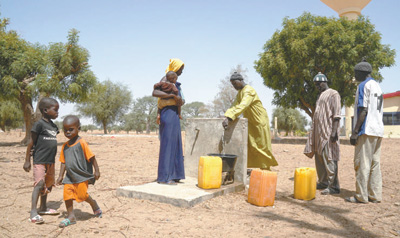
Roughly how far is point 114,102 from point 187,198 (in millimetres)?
41597

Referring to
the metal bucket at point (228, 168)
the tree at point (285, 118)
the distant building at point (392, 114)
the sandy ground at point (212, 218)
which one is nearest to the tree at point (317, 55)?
the distant building at point (392, 114)

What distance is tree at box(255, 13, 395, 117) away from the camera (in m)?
20.1

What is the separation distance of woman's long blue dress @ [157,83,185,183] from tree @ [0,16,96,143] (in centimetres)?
1271

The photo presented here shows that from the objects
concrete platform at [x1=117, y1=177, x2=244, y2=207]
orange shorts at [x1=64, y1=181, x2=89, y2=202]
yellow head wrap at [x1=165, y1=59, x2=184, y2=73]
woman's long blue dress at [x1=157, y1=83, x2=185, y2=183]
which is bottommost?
concrete platform at [x1=117, y1=177, x2=244, y2=207]

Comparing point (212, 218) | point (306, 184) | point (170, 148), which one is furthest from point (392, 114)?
point (212, 218)

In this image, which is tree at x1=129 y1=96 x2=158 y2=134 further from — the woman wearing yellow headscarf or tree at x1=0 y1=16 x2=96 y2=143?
the woman wearing yellow headscarf

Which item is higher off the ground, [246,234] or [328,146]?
[328,146]

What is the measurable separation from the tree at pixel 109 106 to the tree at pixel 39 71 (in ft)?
82.3

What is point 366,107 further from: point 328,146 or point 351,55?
point 351,55

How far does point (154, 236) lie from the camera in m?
3.23

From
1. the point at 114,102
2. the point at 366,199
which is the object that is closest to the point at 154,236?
the point at 366,199

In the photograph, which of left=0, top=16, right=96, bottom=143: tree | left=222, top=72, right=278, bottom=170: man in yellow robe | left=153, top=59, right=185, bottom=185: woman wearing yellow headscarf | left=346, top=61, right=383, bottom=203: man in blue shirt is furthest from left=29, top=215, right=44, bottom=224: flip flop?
left=0, top=16, right=96, bottom=143: tree

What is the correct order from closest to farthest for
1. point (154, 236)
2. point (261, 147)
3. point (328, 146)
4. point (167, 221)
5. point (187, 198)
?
point (154, 236) → point (167, 221) → point (187, 198) → point (328, 146) → point (261, 147)

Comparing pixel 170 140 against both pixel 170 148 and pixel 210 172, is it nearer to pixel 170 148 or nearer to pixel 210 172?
pixel 170 148
